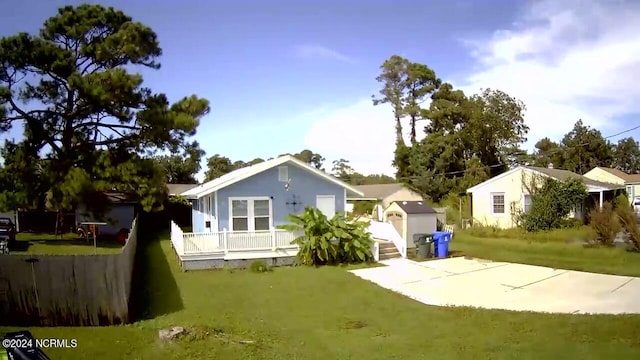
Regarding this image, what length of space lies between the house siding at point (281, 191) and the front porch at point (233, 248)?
1.62 metres

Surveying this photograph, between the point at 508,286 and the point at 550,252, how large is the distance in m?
6.53

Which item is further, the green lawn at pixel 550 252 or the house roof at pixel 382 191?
the house roof at pixel 382 191

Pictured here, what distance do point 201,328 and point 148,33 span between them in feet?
76.7

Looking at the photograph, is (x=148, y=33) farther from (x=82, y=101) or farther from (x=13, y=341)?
(x=13, y=341)

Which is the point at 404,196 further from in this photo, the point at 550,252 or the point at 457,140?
the point at 550,252

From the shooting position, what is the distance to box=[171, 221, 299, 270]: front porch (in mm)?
14375

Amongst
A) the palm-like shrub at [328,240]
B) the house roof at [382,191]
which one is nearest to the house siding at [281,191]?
the palm-like shrub at [328,240]

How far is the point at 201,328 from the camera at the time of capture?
24.6 ft

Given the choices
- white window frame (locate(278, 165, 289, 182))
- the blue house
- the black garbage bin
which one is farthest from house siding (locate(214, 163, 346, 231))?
the black garbage bin

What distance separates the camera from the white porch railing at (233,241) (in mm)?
14422

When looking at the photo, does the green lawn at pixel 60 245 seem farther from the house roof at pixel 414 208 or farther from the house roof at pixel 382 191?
the house roof at pixel 382 191

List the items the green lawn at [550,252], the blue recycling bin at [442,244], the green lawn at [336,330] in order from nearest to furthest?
the green lawn at [336,330] < the green lawn at [550,252] < the blue recycling bin at [442,244]

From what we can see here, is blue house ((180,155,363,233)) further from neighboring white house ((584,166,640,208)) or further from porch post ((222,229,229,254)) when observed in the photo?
neighboring white house ((584,166,640,208))

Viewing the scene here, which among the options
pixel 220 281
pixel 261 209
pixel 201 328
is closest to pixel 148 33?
pixel 261 209
